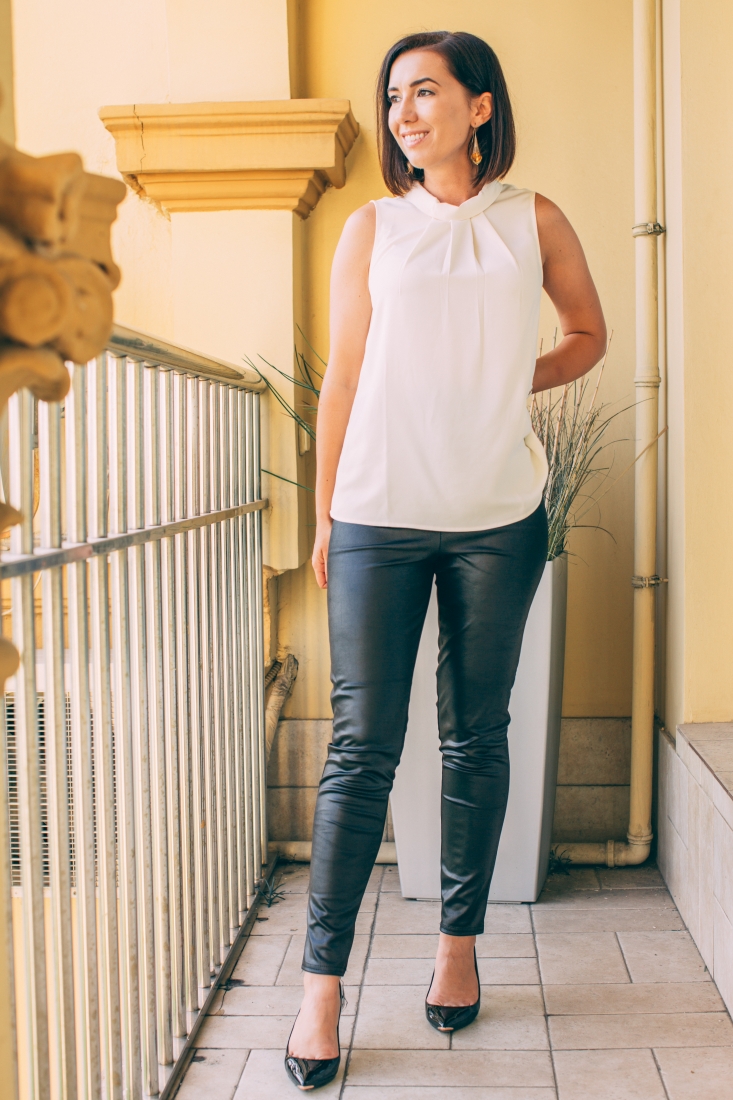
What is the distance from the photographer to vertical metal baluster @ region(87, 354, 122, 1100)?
4.44 ft

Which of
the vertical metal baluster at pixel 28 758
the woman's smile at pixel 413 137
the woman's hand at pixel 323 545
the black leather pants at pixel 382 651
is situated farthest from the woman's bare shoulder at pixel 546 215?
the vertical metal baluster at pixel 28 758

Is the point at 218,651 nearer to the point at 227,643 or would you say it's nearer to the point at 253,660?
the point at 227,643

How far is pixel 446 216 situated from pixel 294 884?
1.64m

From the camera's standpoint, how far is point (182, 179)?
242 cm

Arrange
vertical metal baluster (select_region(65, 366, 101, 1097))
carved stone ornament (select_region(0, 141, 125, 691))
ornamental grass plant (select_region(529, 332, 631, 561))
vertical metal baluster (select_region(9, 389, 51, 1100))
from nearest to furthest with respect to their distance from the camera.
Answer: carved stone ornament (select_region(0, 141, 125, 691))
vertical metal baluster (select_region(9, 389, 51, 1100))
vertical metal baluster (select_region(65, 366, 101, 1097))
ornamental grass plant (select_region(529, 332, 631, 561))

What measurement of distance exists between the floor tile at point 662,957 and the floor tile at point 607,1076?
0.95 feet

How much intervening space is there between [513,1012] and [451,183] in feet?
4.99

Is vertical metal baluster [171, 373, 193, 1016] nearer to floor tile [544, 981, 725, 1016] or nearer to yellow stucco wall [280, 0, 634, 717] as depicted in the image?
floor tile [544, 981, 725, 1016]

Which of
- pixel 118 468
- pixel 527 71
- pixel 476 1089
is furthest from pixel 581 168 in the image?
pixel 476 1089

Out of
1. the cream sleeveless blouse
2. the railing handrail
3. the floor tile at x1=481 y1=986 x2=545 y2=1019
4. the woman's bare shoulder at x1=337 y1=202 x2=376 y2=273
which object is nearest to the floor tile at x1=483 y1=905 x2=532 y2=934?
the floor tile at x1=481 y1=986 x2=545 y2=1019

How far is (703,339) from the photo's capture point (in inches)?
86.6

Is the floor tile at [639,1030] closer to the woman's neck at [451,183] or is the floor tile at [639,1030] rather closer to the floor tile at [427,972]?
the floor tile at [427,972]

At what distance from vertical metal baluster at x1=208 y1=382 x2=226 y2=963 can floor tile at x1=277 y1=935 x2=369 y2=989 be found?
5.2 inches

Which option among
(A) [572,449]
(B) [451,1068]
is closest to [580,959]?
(B) [451,1068]
